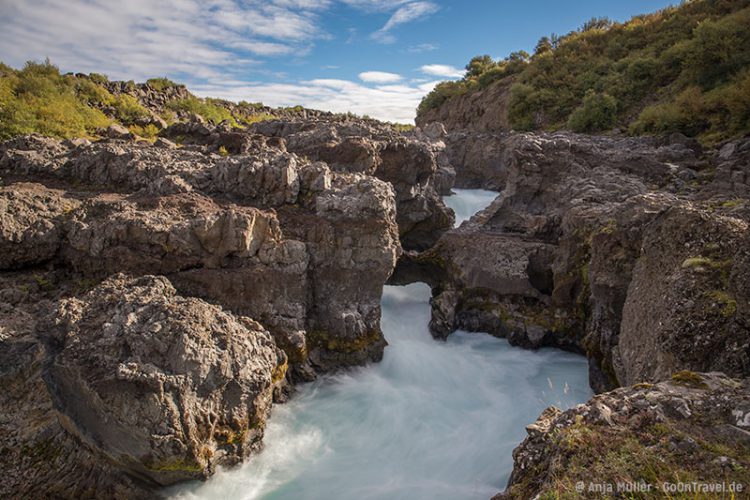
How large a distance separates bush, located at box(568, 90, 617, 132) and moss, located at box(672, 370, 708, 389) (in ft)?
84.2

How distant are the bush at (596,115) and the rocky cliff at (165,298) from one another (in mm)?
21313

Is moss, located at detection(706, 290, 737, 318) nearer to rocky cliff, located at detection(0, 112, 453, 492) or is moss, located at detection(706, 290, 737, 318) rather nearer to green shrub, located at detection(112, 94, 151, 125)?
rocky cliff, located at detection(0, 112, 453, 492)

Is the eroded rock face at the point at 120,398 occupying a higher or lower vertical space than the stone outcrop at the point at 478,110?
lower

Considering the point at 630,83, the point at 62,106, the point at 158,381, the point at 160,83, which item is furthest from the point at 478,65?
the point at 158,381

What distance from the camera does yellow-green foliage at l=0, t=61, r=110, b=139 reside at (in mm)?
16281

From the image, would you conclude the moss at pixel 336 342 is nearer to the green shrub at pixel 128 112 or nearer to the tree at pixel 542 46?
the green shrub at pixel 128 112

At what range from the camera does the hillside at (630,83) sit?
19.9m

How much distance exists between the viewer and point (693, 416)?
4.09 metres

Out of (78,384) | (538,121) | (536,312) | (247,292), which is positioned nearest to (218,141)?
(247,292)

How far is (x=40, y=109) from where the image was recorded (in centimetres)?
1784

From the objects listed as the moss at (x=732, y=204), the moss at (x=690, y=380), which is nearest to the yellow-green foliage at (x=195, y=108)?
the moss at (x=732, y=204)

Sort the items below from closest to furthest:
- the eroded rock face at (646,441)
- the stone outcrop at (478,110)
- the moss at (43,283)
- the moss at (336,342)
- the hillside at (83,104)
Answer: the eroded rock face at (646,441) → the moss at (43,283) → the moss at (336,342) → the hillside at (83,104) → the stone outcrop at (478,110)

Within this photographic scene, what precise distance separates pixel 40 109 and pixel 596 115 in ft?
96.3

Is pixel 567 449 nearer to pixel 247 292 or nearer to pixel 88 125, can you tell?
pixel 247 292
